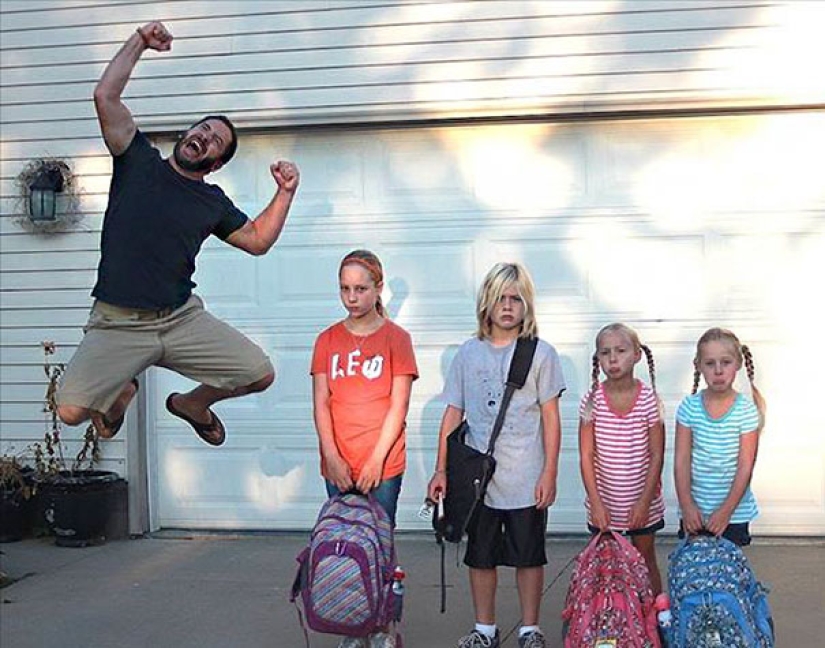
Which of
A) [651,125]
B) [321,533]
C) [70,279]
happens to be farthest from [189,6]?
[321,533]

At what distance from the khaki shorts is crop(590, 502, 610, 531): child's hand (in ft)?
4.54

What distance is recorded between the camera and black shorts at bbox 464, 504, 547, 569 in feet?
17.1

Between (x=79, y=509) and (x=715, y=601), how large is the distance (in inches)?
171

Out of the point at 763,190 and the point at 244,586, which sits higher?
the point at 763,190

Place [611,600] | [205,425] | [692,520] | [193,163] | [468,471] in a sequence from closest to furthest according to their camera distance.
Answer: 1. [611,600]
2. [193,163]
3. [692,520]
4. [468,471]
5. [205,425]

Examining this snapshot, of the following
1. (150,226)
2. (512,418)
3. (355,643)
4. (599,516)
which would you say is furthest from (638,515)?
(150,226)

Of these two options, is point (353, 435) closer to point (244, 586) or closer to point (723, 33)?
point (244, 586)

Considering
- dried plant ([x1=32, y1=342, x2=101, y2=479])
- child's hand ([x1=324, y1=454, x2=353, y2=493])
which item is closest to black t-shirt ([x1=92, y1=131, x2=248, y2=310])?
child's hand ([x1=324, y1=454, x2=353, y2=493])

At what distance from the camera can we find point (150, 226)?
4824 millimetres

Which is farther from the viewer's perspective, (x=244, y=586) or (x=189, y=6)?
(x=189, y=6)

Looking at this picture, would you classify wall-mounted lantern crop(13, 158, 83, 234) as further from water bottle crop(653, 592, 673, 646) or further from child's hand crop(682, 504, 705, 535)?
water bottle crop(653, 592, 673, 646)

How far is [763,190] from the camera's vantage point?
7266 mm

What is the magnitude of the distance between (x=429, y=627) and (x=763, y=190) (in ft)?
10.4

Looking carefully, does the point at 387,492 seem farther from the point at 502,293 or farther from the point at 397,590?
the point at 502,293
